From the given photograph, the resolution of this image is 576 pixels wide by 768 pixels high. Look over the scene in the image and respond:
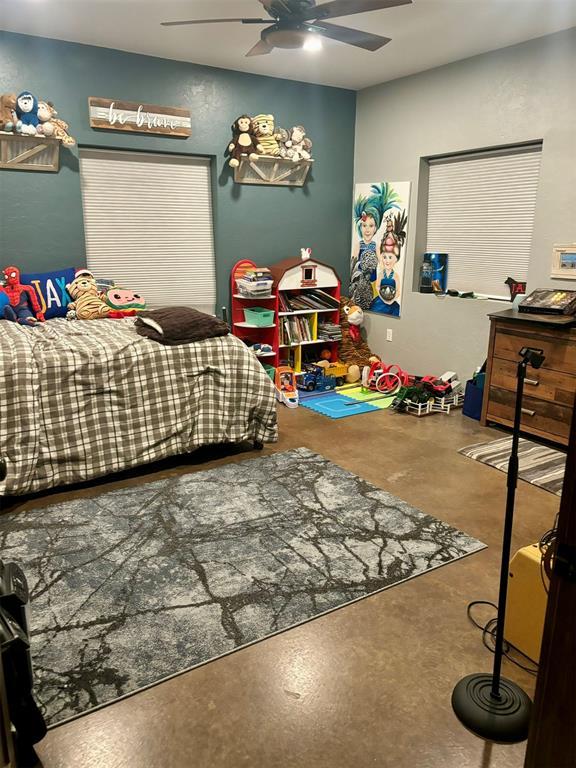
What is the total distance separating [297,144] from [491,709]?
4604 millimetres

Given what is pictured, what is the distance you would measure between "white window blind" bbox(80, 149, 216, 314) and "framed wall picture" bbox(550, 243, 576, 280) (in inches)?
108

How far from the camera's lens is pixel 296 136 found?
500cm

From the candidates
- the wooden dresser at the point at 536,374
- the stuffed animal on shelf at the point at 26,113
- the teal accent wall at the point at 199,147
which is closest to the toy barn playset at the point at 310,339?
the teal accent wall at the point at 199,147

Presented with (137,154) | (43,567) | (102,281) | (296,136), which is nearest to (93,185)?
(137,154)

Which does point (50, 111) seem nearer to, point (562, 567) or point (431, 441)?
point (431, 441)


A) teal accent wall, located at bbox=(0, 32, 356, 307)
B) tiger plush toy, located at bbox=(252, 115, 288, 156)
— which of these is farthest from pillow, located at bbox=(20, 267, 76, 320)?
tiger plush toy, located at bbox=(252, 115, 288, 156)

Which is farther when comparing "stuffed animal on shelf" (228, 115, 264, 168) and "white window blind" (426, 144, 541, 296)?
"stuffed animal on shelf" (228, 115, 264, 168)

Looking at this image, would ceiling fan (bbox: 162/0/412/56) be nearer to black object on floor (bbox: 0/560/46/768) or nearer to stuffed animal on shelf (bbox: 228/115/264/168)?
stuffed animal on shelf (bbox: 228/115/264/168)

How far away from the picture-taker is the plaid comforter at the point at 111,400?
2830mm

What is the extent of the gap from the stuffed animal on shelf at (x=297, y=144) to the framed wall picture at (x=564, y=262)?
234cm

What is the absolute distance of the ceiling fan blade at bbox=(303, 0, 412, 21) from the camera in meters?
2.78

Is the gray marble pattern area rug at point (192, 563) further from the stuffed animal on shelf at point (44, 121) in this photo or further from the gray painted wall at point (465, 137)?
the stuffed animal on shelf at point (44, 121)

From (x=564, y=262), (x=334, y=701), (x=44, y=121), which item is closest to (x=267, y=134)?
(x=44, y=121)

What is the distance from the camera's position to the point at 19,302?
3.90 metres
